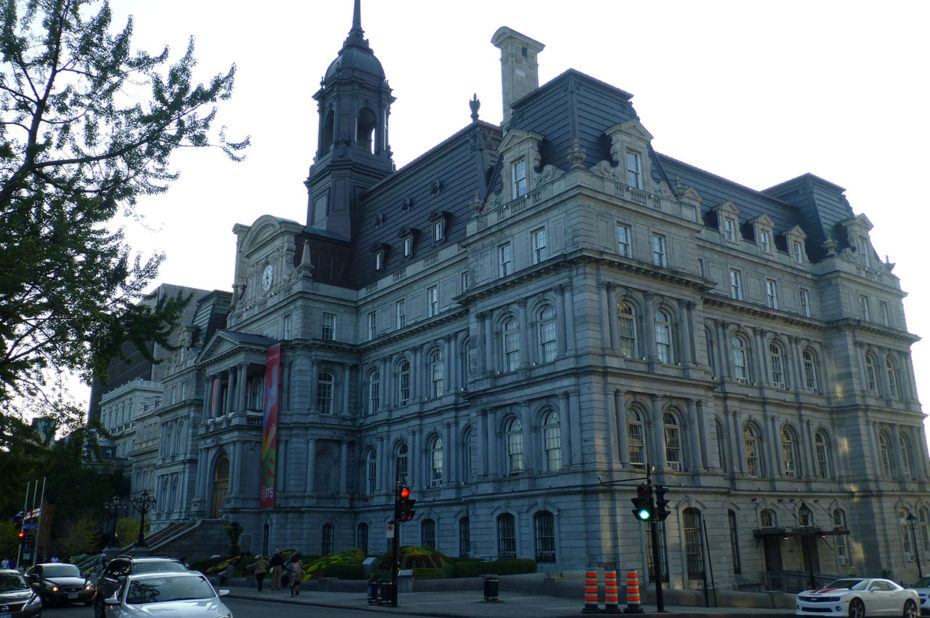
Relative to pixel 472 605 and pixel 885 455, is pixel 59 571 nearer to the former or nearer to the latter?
pixel 472 605

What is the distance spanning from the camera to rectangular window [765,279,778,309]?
52188 mm

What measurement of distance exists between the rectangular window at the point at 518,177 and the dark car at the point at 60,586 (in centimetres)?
2708

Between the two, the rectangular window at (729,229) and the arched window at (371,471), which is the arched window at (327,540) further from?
the rectangular window at (729,229)

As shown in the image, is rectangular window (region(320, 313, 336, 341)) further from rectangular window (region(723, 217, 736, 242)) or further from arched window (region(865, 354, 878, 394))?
arched window (region(865, 354, 878, 394))

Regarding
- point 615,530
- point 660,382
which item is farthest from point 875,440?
point 615,530

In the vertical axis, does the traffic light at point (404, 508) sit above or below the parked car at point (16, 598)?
above

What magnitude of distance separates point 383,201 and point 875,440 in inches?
1479

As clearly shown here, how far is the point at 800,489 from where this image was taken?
1927 inches

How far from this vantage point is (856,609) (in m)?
26.4

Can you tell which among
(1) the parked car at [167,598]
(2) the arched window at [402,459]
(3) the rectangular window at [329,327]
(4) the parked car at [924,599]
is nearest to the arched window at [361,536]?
(2) the arched window at [402,459]

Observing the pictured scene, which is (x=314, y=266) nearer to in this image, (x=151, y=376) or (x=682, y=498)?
(x=682, y=498)

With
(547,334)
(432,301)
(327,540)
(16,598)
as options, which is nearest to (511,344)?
(547,334)

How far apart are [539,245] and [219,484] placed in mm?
30880

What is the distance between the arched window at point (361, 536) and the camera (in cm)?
5416
